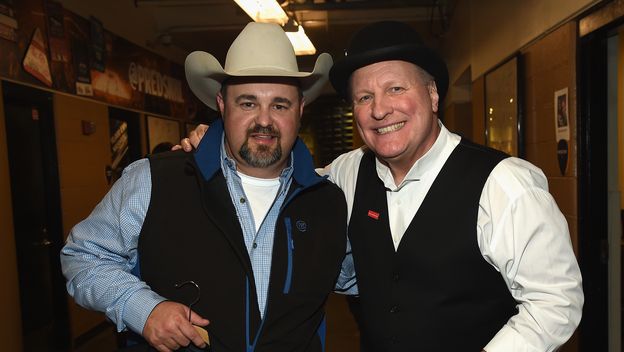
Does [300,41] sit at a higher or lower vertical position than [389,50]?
higher

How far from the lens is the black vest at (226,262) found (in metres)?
1.55

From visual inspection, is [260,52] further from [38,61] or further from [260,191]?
[38,61]

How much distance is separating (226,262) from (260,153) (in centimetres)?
44

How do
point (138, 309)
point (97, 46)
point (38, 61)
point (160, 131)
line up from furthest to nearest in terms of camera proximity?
point (160, 131) → point (97, 46) → point (38, 61) → point (138, 309)

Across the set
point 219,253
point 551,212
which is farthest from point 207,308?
point 551,212

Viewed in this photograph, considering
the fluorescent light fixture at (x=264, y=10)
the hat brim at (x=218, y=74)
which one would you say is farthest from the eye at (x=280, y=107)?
the fluorescent light fixture at (x=264, y=10)

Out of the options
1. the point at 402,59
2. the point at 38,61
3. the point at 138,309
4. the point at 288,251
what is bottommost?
the point at 138,309

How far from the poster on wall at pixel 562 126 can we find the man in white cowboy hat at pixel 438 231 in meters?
1.35

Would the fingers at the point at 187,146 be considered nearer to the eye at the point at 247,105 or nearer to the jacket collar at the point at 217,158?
the jacket collar at the point at 217,158

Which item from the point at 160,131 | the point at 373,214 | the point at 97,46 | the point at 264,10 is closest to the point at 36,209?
the point at 97,46

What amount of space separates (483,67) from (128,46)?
4.09m

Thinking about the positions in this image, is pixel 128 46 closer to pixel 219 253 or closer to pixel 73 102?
pixel 73 102

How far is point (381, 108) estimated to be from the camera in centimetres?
160

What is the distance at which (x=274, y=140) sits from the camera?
71.4 inches
